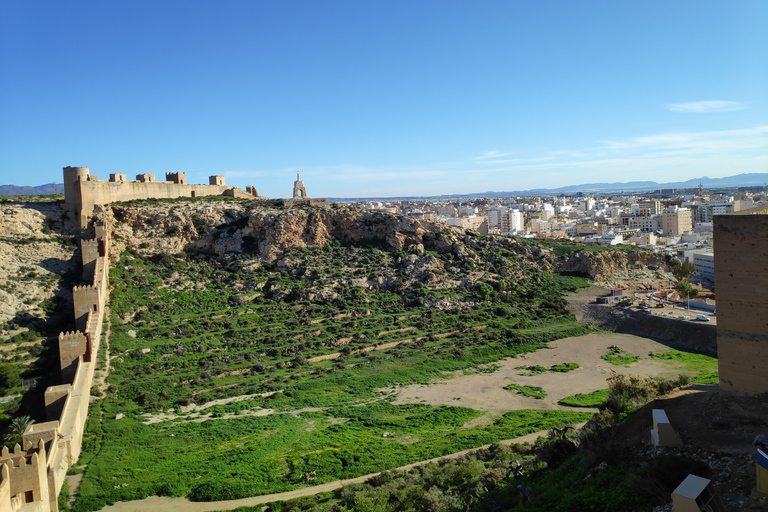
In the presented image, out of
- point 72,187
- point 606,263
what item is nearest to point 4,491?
point 72,187

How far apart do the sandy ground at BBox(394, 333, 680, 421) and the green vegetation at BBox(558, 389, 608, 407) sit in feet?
1.47

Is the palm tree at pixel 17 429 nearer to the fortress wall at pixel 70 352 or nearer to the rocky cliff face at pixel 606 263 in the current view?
the fortress wall at pixel 70 352

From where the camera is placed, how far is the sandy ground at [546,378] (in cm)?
2339

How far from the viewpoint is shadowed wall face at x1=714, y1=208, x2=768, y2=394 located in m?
11.6

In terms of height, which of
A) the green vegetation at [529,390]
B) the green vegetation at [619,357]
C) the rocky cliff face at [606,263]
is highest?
the rocky cliff face at [606,263]

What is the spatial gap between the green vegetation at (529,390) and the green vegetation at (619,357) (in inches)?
246

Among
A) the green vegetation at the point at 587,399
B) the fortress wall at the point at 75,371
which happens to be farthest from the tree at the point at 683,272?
the fortress wall at the point at 75,371

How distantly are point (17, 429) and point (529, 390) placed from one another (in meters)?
20.7

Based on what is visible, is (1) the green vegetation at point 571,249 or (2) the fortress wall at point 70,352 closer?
(2) the fortress wall at point 70,352

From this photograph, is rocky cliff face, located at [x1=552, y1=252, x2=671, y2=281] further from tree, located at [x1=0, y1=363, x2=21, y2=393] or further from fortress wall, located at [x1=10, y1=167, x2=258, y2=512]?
tree, located at [x1=0, y1=363, x2=21, y2=393]

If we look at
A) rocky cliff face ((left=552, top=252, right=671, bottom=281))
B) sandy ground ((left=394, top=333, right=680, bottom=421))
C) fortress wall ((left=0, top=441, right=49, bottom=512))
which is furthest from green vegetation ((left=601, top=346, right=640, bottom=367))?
fortress wall ((left=0, top=441, right=49, bottom=512))

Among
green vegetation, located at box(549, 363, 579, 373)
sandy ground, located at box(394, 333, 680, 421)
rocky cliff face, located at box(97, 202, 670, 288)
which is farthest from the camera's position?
rocky cliff face, located at box(97, 202, 670, 288)

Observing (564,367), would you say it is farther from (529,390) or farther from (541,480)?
(541,480)

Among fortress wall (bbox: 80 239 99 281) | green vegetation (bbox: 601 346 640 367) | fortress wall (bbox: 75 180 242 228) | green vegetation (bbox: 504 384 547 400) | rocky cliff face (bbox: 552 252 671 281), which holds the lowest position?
green vegetation (bbox: 504 384 547 400)
